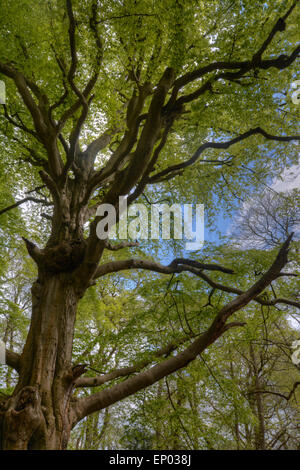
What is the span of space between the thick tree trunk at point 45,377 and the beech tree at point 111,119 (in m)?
0.01

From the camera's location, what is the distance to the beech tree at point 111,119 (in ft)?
9.18

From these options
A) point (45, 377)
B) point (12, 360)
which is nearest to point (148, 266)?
point (45, 377)

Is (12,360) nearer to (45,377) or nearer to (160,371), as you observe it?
(45,377)

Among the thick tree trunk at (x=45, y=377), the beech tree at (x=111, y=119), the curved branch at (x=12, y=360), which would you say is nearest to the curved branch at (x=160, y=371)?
the beech tree at (x=111, y=119)

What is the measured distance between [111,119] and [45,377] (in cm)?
407

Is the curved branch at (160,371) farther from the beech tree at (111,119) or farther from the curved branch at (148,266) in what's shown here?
the curved branch at (148,266)

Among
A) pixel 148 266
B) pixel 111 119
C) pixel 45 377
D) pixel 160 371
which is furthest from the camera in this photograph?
pixel 111 119

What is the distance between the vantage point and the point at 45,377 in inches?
108

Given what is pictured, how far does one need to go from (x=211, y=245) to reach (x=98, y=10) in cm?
413

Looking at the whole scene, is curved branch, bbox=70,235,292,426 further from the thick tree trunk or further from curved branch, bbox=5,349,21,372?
curved branch, bbox=5,349,21,372

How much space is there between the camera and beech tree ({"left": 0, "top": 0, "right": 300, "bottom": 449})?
2.80 m

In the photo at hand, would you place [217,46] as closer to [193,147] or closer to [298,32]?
[298,32]

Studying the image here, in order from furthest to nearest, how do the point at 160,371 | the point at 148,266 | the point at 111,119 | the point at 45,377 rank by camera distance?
the point at 111,119
the point at 148,266
the point at 160,371
the point at 45,377

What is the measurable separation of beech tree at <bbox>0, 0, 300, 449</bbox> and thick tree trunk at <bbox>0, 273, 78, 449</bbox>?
0.01m
